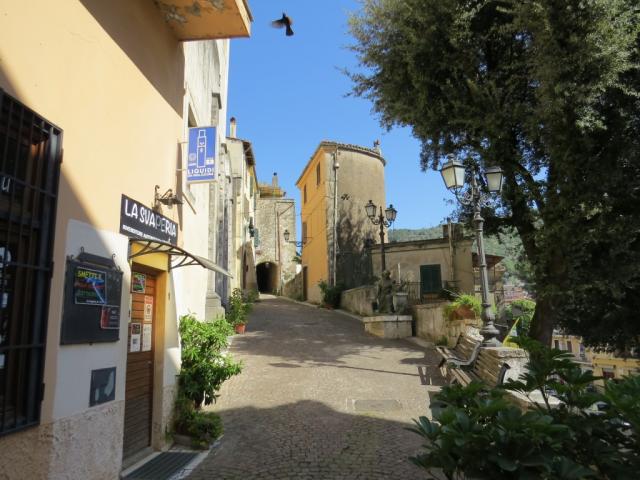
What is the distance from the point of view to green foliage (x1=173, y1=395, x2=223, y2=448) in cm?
561

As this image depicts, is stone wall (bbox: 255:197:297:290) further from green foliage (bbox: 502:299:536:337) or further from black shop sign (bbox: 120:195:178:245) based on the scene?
black shop sign (bbox: 120:195:178:245)

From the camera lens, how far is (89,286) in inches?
155

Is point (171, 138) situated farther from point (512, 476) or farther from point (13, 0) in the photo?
point (512, 476)

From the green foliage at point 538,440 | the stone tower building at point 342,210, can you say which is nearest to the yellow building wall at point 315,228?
the stone tower building at point 342,210

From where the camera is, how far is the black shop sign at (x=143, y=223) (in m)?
4.65

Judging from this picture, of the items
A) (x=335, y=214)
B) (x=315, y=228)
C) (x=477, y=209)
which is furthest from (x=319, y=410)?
(x=315, y=228)

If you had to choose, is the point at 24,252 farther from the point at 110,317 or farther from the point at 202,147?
the point at 202,147

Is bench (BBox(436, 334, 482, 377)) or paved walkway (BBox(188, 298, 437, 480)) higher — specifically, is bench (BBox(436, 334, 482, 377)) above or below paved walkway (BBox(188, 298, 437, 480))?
above

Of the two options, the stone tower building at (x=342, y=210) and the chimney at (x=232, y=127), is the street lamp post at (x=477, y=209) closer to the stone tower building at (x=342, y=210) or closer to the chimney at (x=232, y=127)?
the stone tower building at (x=342, y=210)

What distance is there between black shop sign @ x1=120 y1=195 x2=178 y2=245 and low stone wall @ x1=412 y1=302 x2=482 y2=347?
8079 millimetres

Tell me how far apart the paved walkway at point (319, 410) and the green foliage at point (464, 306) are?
46.6 inches

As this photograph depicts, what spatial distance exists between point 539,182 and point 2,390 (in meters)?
11.2

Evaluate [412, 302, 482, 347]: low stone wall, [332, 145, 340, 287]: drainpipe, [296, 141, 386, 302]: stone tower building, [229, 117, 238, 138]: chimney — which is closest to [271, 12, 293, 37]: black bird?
[412, 302, 482, 347]: low stone wall

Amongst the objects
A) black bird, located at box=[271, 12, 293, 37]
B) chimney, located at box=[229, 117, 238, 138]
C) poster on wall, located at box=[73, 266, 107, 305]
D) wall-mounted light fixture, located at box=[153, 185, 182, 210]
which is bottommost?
poster on wall, located at box=[73, 266, 107, 305]
